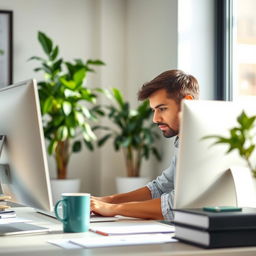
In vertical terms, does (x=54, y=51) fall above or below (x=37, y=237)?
above

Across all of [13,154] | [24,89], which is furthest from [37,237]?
[24,89]

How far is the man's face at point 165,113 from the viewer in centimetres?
230

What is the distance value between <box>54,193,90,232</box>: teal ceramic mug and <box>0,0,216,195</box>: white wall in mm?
3280

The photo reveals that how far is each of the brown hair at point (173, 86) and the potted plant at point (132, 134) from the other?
7.62 feet

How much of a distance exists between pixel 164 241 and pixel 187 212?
105 millimetres

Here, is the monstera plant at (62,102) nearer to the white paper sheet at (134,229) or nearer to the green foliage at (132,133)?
the green foliage at (132,133)

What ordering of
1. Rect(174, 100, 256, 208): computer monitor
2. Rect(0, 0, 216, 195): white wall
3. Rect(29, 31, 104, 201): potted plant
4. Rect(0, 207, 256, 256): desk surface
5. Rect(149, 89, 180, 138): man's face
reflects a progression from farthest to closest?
Rect(0, 0, 216, 195): white wall → Rect(29, 31, 104, 201): potted plant → Rect(149, 89, 180, 138): man's face → Rect(174, 100, 256, 208): computer monitor → Rect(0, 207, 256, 256): desk surface

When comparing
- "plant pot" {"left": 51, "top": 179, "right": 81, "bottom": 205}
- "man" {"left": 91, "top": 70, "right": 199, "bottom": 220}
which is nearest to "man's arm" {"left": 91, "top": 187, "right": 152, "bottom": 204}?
"man" {"left": 91, "top": 70, "right": 199, "bottom": 220}

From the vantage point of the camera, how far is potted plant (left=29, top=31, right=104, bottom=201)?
15.6ft

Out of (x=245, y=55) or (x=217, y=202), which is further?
(x=245, y=55)

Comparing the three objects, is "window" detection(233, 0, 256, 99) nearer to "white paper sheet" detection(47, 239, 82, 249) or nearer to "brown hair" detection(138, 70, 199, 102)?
"brown hair" detection(138, 70, 199, 102)

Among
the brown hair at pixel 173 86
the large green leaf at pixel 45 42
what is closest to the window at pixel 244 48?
the large green leaf at pixel 45 42

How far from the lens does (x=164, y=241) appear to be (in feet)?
4.93

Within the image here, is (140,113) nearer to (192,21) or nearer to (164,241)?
(192,21)
